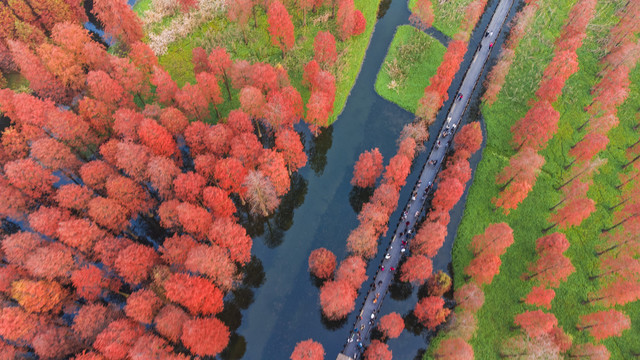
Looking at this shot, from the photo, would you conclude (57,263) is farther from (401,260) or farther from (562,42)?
(562,42)

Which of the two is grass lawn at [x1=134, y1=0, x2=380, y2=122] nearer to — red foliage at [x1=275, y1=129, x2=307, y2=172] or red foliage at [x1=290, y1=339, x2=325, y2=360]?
red foliage at [x1=275, y1=129, x2=307, y2=172]

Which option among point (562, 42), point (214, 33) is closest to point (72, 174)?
point (214, 33)

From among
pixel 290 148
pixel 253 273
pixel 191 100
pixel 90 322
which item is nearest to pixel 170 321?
pixel 90 322

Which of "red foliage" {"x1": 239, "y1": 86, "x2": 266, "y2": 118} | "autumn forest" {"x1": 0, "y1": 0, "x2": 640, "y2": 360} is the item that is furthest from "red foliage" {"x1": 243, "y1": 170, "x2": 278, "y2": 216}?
"red foliage" {"x1": 239, "y1": 86, "x2": 266, "y2": 118}

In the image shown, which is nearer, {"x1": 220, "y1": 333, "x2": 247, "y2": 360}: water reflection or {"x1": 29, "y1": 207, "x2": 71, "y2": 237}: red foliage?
{"x1": 29, "y1": 207, "x2": 71, "y2": 237}: red foliage

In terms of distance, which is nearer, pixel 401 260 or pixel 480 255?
pixel 480 255

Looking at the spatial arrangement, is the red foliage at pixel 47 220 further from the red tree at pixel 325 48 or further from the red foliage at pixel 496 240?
the red foliage at pixel 496 240
